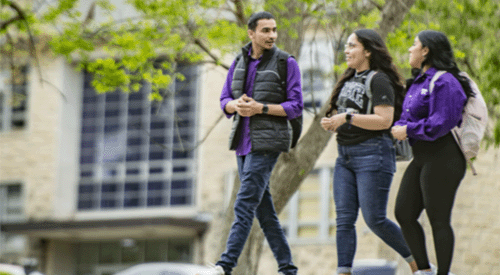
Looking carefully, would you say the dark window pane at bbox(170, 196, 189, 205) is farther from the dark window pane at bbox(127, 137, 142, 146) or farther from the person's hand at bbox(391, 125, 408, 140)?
the person's hand at bbox(391, 125, 408, 140)

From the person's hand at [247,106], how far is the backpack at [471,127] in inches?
48.5

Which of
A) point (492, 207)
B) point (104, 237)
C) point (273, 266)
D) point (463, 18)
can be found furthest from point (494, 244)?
point (104, 237)

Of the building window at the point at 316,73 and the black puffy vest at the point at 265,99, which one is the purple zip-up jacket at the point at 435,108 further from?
the building window at the point at 316,73

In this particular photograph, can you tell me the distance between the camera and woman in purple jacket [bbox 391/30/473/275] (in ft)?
16.4

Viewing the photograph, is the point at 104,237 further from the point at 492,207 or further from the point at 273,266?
the point at 492,207

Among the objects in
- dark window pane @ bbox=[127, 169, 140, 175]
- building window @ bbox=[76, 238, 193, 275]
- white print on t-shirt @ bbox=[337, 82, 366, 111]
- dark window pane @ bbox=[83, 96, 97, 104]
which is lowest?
building window @ bbox=[76, 238, 193, 275]

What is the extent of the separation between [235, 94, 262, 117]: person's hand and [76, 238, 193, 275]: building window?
1913 centimetres

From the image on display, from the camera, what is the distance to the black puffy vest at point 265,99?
5.45 m

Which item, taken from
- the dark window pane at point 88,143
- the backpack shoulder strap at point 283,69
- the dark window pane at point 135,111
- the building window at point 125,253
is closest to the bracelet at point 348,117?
the backpack shoulder strap at point 283,69

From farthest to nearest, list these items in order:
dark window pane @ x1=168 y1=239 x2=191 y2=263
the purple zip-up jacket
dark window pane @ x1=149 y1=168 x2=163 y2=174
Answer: dark window pane @ x1=149 y1=168 x2=163 y2=174 < dark window pane @ x1=168 y1=239 x2=191 y2=263 < the purple zip-up jacket

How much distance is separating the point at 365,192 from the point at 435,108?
80cm

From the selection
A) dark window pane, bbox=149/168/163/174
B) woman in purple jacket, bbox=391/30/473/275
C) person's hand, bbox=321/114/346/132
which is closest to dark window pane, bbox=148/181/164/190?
dark window pane, bbox=149/168/163/174

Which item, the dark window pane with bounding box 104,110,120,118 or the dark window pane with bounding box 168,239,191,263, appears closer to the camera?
the dark window pane with bounding box 168,239,191,263

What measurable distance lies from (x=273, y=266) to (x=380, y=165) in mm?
15706
